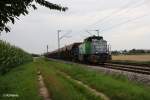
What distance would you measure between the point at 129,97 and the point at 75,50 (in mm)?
45889

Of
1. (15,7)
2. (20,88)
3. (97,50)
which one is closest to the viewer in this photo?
(15,7)

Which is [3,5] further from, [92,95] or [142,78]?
[142,78]

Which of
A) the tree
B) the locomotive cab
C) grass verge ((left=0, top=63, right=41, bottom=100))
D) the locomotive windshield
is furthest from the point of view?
the locomotive windshield

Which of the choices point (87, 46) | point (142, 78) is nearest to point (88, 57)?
point (87, 46)

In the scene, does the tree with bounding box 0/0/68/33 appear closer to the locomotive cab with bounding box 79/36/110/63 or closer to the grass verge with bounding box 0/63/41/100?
the grass verge with bounding box 0/63/41/100

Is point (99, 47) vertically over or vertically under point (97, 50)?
over

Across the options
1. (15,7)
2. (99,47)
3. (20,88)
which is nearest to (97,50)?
(99,47)

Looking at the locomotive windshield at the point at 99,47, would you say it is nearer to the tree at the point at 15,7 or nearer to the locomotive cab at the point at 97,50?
the locomotive cab at the point at 97,50

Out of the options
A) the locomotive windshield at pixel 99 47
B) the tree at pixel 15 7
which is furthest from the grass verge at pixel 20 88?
the locomotive windshield at pixel 99 47

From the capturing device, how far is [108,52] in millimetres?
45719

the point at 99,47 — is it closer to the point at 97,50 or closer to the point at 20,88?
the point at 97,50

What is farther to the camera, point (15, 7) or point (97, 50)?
point (97, 50)

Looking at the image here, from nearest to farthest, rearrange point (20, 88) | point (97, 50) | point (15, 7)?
point (15, 7) < point (20, 88) < point (97, 50)

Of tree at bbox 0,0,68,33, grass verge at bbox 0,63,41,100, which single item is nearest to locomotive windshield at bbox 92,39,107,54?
grass verge at bbox 0,63,41,100
